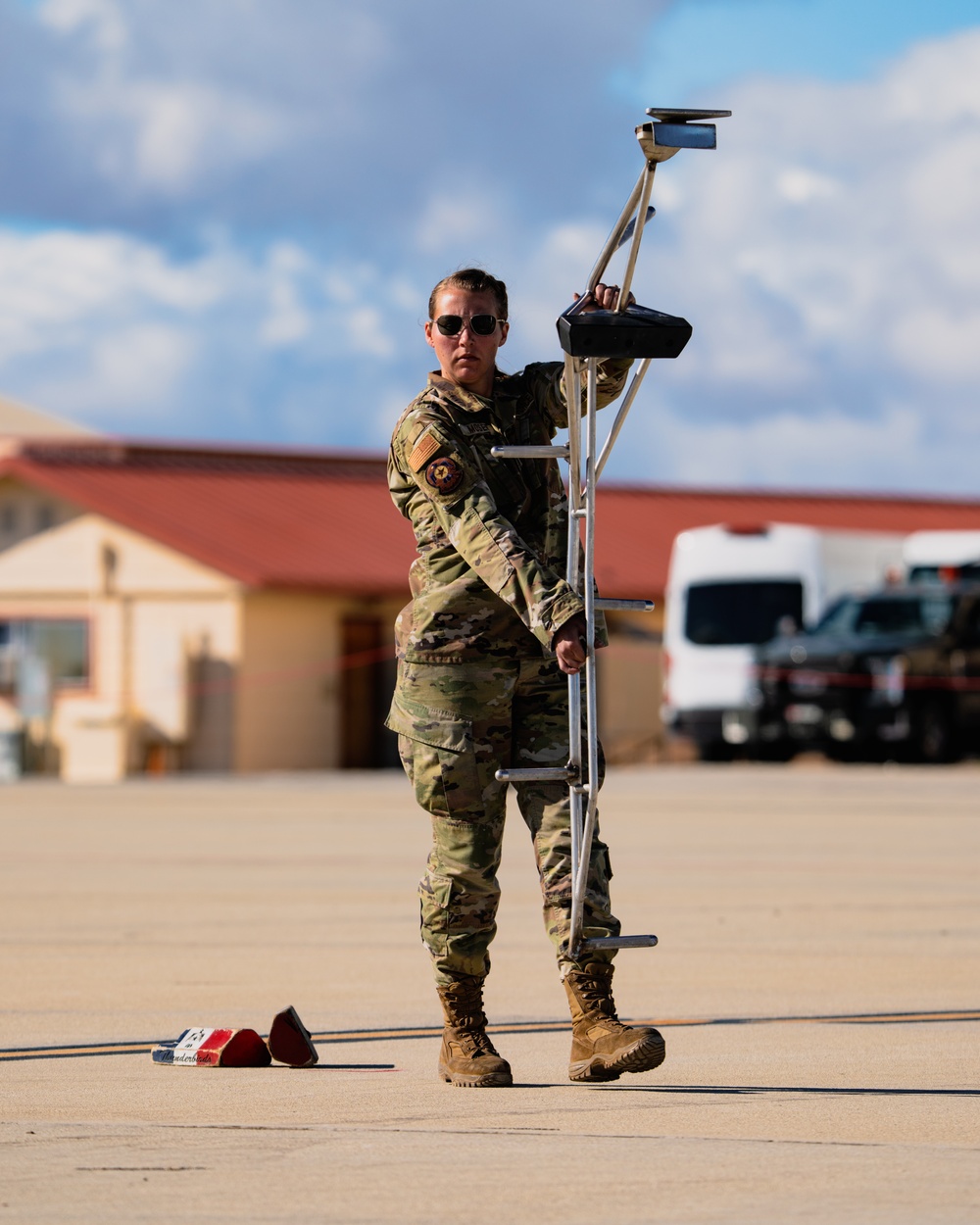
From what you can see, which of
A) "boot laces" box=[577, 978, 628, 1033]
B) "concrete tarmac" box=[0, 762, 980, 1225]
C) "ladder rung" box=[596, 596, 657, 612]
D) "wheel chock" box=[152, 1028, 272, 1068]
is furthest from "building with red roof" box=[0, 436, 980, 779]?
"ladder rung" box=[596, 596, 657, 612]

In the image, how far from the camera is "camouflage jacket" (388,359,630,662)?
6188 mm

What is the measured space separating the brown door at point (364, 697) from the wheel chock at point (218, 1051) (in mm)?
27441

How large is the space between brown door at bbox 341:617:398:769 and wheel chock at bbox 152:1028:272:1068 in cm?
2744

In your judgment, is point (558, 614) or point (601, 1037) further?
point (601, 1037)

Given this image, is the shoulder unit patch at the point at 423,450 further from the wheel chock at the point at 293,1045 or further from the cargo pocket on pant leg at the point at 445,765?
the wheel chock at the point at 293,1045

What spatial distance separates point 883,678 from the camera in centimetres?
2698

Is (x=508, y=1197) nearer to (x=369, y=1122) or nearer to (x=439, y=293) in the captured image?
(x=369, y=1122)

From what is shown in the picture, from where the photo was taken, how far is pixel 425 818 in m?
19.6

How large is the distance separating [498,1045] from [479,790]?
116 cm

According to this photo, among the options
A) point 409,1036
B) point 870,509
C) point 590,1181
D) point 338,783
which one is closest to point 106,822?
point 338,783

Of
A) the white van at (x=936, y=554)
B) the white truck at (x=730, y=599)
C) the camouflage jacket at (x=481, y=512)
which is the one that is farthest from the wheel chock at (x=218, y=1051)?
the white van at (x=936, y=554)

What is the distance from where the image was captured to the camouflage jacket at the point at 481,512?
6188 mm

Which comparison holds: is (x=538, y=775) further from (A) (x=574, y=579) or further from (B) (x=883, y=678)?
(B) (x=883, y=678)

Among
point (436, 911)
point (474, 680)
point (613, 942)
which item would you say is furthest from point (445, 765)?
point (613, 942)
